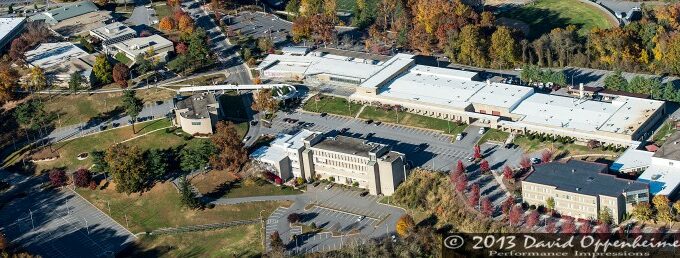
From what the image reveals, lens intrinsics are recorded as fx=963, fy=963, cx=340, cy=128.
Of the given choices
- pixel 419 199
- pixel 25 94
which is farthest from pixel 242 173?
pixel 25 94

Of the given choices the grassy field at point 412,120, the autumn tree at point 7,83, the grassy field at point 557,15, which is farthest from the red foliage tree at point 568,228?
the autumn tree at point 7,83

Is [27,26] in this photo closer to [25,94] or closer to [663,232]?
[25,94]

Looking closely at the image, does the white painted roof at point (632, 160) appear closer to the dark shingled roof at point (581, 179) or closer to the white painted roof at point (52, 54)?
the dark shingled roof at point (581, 179)

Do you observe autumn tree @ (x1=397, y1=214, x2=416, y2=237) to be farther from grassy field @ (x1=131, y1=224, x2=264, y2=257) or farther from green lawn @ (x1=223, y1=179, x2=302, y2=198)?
green lawn @ (x1=223, y1=179, x2=302, y2=198)

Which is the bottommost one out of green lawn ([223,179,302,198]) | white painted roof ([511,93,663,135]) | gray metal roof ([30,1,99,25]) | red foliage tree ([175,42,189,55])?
green lawn ([223,179,302,198])

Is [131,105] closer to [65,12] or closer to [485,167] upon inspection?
[65,12]

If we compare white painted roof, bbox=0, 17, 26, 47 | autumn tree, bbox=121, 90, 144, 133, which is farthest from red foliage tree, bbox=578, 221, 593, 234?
white painted roof, bbox=0, 17, 26, 47
